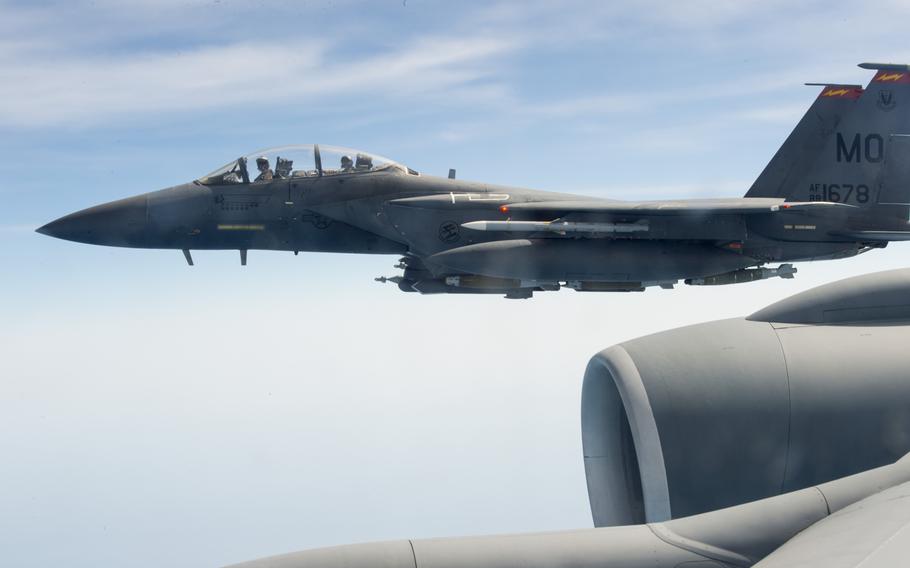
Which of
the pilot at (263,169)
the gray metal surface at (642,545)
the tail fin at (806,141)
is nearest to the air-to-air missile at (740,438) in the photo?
the gray metal surface at (642,545)

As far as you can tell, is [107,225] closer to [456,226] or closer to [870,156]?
[456,226]

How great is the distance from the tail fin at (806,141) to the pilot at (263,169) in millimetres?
10761

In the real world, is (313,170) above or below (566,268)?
above

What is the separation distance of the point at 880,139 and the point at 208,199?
1474cm

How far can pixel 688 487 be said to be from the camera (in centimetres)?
679

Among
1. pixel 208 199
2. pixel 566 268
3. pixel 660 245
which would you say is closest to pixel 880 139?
pixel 660 245

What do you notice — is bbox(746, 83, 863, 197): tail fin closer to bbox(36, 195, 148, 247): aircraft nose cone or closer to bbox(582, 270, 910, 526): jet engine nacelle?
bbox(36, 195, 148, 247): aircraft nose cone

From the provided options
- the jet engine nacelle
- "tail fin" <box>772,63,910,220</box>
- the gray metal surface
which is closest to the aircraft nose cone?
the jet engine nacelle

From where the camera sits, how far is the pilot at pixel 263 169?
17.3m

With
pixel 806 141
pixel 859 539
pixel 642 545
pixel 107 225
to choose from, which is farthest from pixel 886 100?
pixel 859 539

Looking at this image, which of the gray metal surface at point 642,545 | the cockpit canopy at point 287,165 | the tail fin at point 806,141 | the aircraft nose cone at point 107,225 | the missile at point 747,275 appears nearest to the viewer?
the gray metal surface at point 642,545

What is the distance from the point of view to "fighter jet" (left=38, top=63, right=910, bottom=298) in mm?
16594

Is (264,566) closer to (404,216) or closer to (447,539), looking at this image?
(447,539)

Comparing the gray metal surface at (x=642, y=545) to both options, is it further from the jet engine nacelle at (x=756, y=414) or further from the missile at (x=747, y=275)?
the missile at (x=747, y=275)
